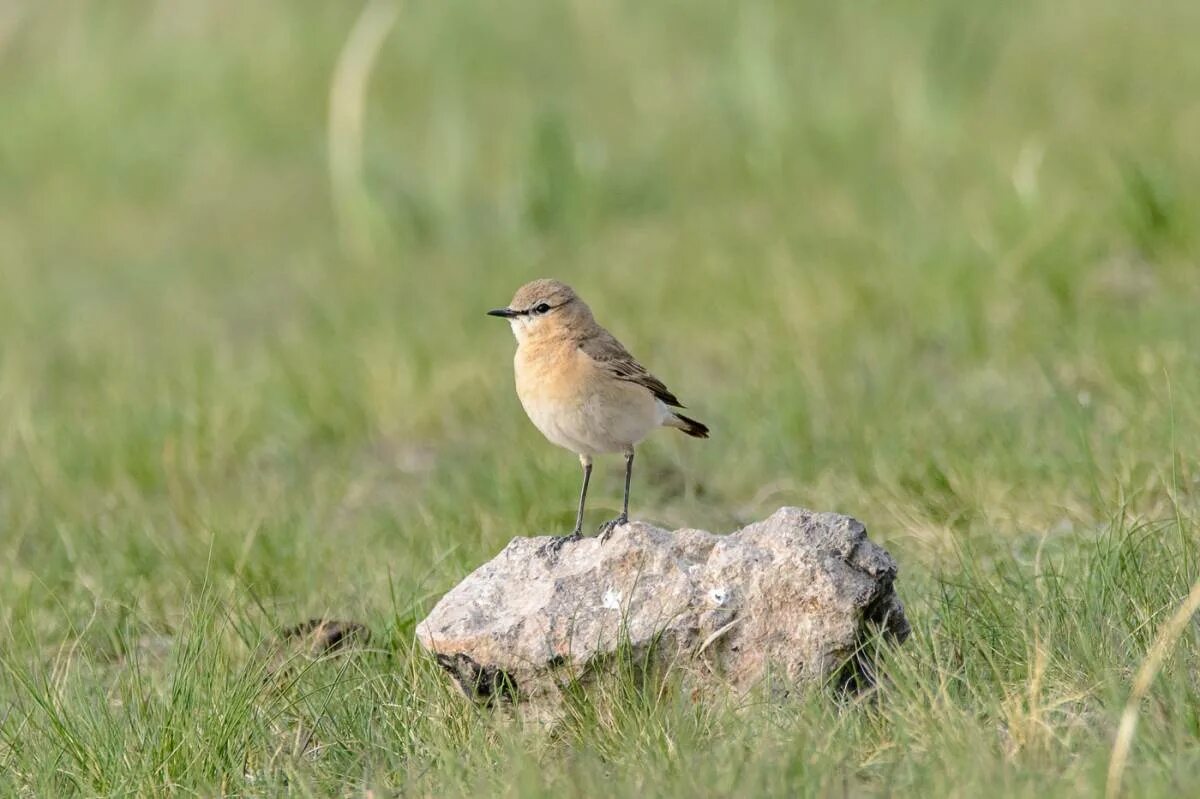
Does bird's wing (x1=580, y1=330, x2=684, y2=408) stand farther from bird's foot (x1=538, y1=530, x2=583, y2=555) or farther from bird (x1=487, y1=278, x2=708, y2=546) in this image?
bird's foot (x1=538, y1=530, x2=583, y2=555)

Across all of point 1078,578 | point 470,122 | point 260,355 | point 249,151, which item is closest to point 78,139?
point 249,151

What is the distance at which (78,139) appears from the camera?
1390 centimetres

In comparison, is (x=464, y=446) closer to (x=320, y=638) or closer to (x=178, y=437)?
(x=178, y=437)

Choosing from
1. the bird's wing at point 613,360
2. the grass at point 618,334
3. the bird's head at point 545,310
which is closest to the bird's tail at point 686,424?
the bird's wing at point 613,360

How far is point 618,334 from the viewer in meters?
8.36

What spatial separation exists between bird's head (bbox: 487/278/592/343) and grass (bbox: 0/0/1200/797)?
0.76m

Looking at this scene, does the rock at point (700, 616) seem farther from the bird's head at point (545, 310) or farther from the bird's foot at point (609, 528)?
the bird's head at point (545, 310)

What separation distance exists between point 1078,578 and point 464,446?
3.66 meters

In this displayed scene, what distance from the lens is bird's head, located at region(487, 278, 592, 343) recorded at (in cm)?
499

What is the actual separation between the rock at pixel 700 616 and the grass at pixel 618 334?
13 centimetres

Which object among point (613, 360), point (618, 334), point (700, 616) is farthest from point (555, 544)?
point (618, 334)

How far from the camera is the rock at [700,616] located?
4004mm

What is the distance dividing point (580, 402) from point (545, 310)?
0.41 metres

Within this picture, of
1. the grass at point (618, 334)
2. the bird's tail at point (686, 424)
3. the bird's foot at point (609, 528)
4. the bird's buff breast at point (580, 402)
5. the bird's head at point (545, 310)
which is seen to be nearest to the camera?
the grass at point (618, 334)
